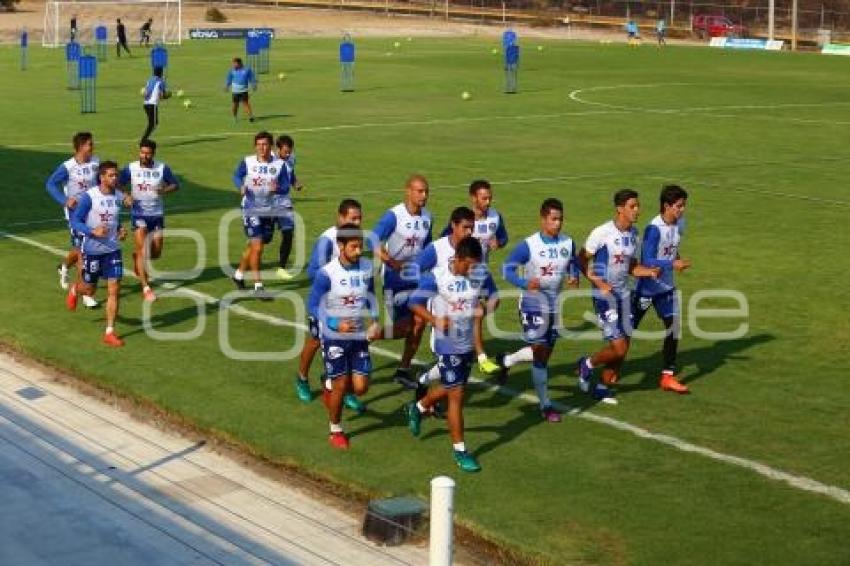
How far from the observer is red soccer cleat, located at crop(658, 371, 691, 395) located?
1633 cm

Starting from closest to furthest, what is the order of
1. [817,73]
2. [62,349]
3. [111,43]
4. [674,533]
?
[674,533] → [62,349] → [817,73] → [111,43]

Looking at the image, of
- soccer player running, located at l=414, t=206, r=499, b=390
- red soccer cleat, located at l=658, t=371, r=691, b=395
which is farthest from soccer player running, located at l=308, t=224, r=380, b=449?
red soccer cleat, located at l=658, t=371, r=691, b=395

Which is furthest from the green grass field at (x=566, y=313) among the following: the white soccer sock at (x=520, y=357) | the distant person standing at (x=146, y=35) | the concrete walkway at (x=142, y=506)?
the distant person standing at (x=146, y=35)

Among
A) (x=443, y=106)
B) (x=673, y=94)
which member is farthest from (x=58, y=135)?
(x=673, y=94)

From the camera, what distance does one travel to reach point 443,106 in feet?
165

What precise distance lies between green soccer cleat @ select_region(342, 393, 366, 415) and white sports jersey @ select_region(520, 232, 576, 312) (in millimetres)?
2044

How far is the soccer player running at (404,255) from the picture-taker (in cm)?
1648

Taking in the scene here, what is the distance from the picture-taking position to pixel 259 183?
21.6 metres

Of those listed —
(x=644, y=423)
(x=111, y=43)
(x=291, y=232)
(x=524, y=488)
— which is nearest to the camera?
(x=524, y=488)

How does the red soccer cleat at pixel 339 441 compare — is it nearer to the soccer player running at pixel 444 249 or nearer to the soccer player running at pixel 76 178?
the soccer player running at pixel 444 249

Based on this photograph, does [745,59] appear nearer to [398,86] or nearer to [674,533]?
[398,86]

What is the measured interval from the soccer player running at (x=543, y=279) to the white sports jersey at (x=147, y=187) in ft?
24.5

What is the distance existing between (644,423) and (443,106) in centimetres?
3592

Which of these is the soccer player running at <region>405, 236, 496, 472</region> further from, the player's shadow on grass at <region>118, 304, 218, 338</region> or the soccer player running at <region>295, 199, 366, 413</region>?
the player's shadow on grass at <region>118, 304, 218, 338</region>
